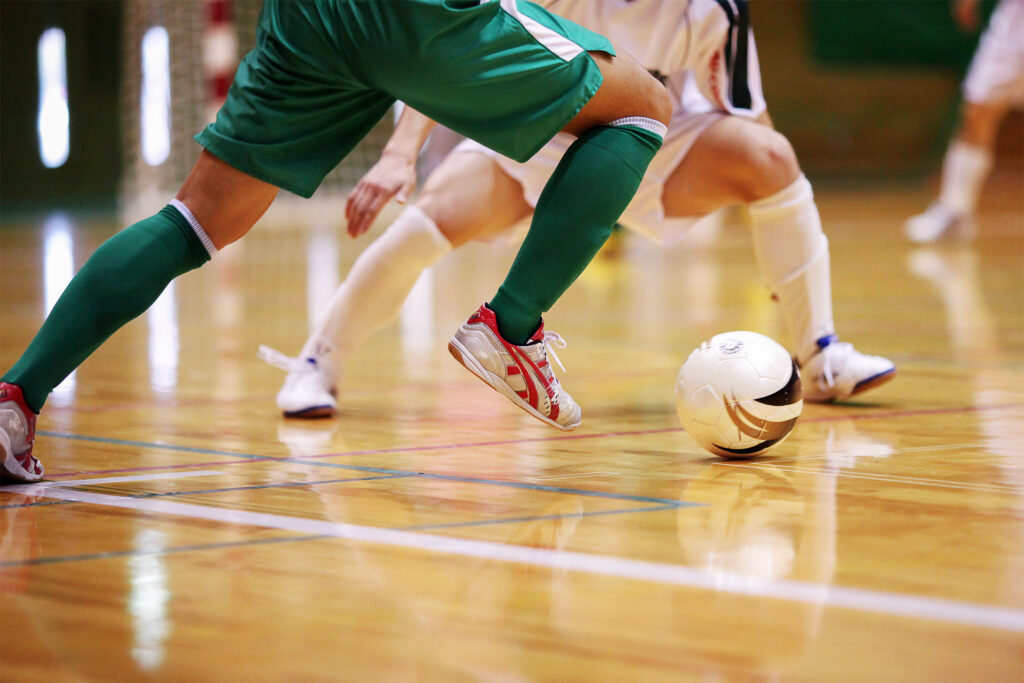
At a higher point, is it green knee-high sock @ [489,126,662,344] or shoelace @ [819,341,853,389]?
green knee-high sock @ [489,126,662,344]

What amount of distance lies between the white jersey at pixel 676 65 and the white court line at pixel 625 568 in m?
1.26

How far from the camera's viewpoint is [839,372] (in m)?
2.95

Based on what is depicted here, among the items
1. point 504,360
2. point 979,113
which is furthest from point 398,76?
point 979,113

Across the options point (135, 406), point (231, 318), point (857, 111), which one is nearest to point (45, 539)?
point (135, 406)

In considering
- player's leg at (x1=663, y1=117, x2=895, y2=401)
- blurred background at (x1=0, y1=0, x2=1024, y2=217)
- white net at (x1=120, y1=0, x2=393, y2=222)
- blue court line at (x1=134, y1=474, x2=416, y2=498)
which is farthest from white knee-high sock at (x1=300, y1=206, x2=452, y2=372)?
blurred background at (x1=0, y1=0, x2=1024, y2=217)

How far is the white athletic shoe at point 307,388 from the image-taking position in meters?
2.90

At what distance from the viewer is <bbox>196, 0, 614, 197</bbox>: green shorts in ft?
6.82

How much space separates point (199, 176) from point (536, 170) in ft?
2.84

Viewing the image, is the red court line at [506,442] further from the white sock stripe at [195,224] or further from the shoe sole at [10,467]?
the white sock stripe at [195,224]

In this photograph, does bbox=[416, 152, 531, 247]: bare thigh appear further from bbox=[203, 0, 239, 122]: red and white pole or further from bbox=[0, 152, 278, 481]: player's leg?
bbox=[203, 0, 239, 122]: red and white pole

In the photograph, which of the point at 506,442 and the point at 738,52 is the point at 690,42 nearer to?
the point at 738,52

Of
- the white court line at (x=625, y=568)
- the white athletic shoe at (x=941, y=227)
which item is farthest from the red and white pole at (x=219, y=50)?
the white court line at (x=625, y=568)

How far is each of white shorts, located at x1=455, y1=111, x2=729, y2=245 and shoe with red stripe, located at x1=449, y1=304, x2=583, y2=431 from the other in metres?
0.73

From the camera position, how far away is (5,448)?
6.64ft
